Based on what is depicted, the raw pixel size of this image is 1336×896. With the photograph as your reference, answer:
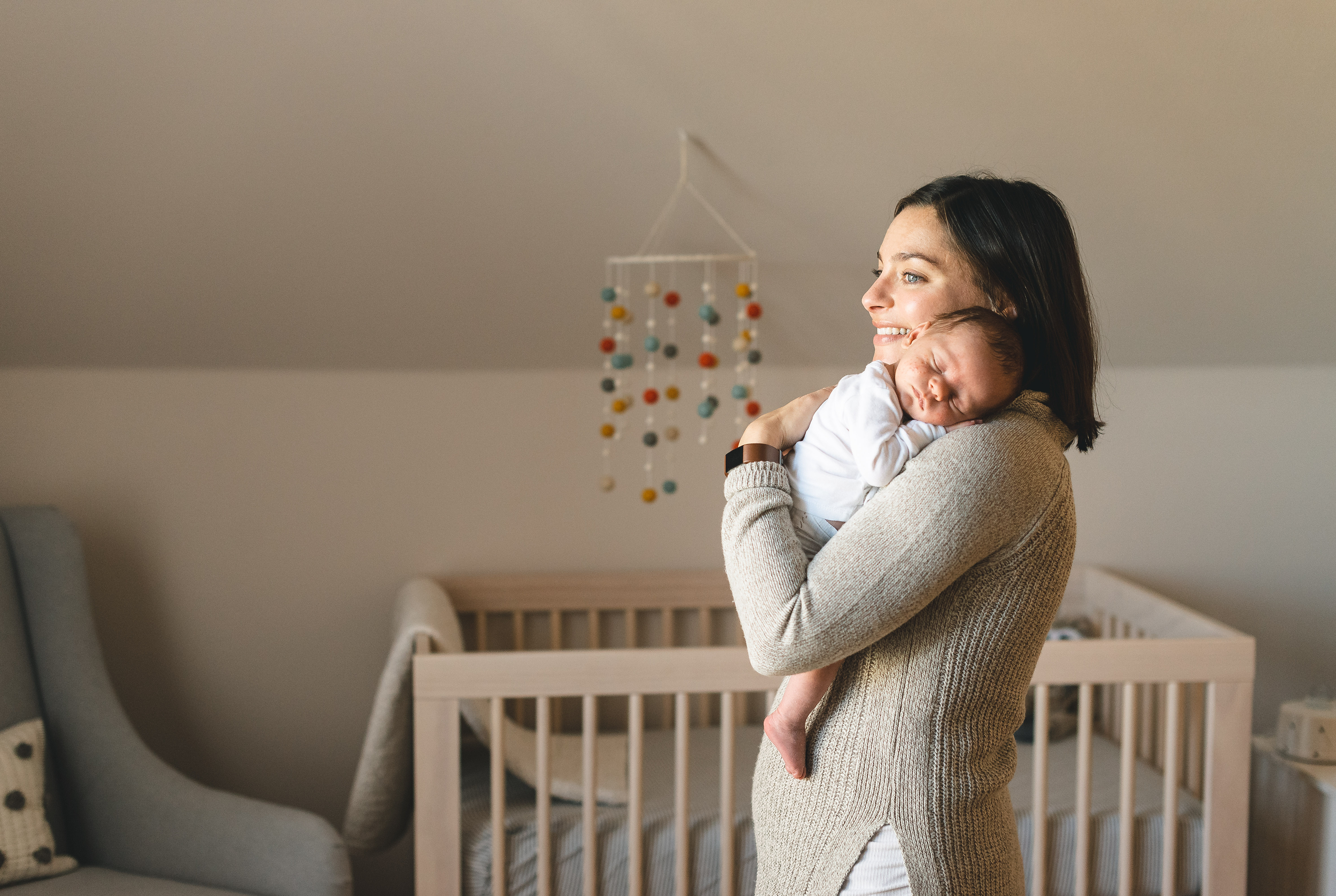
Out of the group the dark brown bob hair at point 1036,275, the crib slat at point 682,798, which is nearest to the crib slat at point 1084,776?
the crib slat at point 682,798

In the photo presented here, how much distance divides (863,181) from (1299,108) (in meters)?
0.77

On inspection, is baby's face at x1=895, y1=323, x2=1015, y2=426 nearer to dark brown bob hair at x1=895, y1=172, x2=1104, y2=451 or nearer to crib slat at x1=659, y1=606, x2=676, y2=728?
dark brown bob hair at x1=895, y1=172, x2=1104, y2=451

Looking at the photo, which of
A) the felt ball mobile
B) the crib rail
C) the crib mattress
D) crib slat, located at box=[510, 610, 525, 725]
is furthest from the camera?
crib slat, located at box=[510, 610, 525, 725]

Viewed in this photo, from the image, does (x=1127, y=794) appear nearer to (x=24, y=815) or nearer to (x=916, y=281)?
(x=916, y=281)

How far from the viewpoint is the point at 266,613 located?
2332mm

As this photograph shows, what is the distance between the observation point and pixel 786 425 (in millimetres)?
847

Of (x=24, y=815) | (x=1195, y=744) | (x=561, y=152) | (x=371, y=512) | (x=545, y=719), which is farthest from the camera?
(x=371, y=512)

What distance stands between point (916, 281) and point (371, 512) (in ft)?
5.83

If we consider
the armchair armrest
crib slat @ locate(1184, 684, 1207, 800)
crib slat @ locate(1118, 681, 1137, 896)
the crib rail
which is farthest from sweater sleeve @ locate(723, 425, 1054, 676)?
crib slat @ locate(1184, 684, 1207, 800)

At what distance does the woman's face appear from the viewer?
0.83 m

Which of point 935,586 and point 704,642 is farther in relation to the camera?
point 704,642

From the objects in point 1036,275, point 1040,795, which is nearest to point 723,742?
point 1040,795

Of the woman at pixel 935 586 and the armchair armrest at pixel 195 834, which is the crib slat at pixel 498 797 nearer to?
Result: the armchair armrest at pixel 195 834

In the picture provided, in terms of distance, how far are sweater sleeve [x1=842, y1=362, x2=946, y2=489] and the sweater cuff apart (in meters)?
0.06
